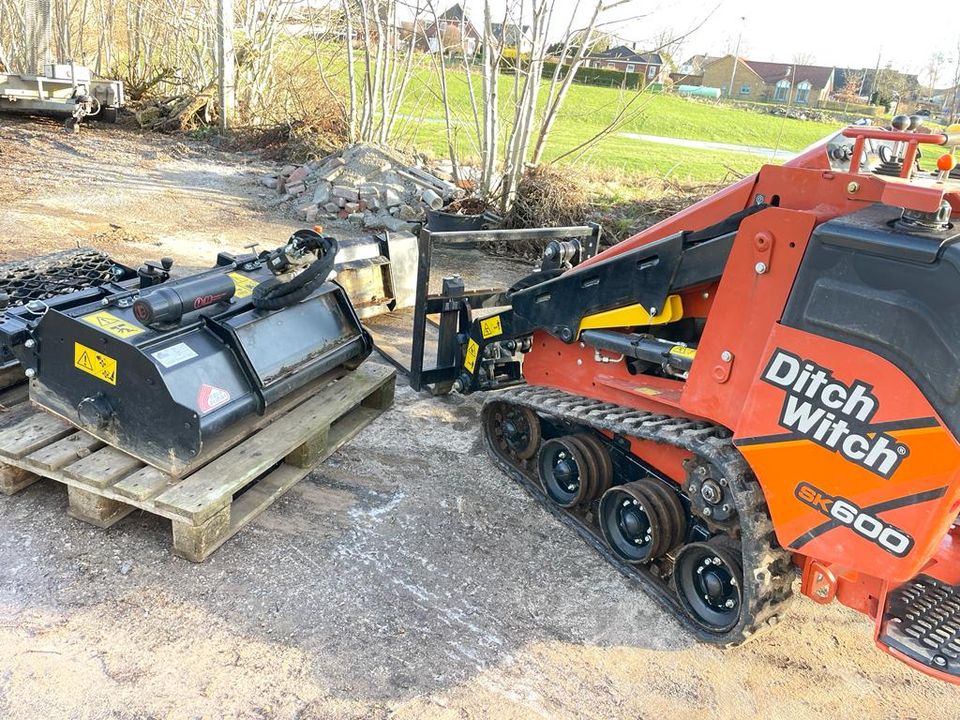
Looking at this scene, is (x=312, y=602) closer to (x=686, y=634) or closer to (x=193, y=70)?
(x=686, y=634)

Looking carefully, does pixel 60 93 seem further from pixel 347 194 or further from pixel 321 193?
pixel 347 194

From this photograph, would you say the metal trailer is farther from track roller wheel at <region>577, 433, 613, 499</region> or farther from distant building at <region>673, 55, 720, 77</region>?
track roller wheel at <region>577, 433, 613, 499</region>

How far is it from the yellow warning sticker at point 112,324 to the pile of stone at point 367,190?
6545mm

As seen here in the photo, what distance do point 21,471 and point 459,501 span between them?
217 centimetres

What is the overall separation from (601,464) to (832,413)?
1.38m

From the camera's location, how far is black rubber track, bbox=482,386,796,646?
299 cm

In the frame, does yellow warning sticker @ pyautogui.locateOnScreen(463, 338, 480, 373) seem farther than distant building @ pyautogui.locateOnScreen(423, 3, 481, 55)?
No

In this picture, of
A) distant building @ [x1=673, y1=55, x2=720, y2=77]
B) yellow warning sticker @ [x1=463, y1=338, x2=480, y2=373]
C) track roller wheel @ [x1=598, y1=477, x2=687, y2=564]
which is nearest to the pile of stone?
distant building @ [x1=673, y1=55, x2=720, y2=77]

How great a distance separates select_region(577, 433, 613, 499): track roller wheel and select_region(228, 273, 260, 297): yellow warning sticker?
6.42 feet

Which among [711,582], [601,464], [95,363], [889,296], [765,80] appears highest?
[765,80]

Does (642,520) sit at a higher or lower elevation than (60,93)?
lower

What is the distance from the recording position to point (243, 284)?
14.1 feet

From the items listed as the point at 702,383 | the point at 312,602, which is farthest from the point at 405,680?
the point at 702,383

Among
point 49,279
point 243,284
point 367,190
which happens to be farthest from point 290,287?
point 367,190
